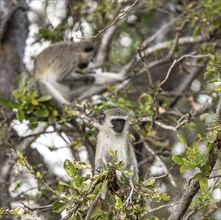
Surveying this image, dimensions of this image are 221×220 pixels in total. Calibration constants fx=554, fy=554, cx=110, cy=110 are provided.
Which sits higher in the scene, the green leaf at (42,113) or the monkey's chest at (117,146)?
the green leaf at (42,113)

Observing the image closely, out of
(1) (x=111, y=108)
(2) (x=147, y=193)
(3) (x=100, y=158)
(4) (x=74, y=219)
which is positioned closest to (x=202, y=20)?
(1) (x=111, y=108)

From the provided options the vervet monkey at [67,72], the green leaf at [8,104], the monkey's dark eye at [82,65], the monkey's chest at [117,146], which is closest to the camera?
the monkey's chest at [117,146]

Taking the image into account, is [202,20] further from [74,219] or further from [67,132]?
[74,219]

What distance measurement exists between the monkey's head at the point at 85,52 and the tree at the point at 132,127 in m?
0.14

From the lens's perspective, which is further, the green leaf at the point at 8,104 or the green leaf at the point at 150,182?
the green leaf at the point at 8,104

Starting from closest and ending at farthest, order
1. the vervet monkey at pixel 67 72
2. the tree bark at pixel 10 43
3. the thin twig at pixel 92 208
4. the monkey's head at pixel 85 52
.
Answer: the thin twig at pixel 92 208, the tree bark at pixel 10 43, the vervet monkey at pixel 67 72, the monkey's head at pixel 85 52

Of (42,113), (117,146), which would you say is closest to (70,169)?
(117,146)

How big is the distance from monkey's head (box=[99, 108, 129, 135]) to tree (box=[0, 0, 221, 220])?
0.79 feet

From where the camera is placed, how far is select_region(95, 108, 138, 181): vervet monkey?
4426 millimetres

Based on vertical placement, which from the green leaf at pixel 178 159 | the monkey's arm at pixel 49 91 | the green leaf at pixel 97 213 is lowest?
the green leaf at pixel 97 213

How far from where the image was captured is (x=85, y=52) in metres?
7.90

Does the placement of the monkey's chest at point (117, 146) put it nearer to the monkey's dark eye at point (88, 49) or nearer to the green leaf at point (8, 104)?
the green leaf at point (8, 104)

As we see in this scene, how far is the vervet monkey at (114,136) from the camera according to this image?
4.43 m

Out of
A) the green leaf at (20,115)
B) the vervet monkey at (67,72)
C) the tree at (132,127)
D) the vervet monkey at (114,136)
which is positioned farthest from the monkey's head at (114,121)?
the vervet monkey at (67,72)
